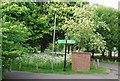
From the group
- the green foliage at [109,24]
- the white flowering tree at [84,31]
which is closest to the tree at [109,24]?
the green foliage at [109,24]

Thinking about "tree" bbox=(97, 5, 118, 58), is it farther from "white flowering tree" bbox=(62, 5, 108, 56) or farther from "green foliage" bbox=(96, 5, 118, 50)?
"white flowering tree" bbox=(62, 5, 108, 56)

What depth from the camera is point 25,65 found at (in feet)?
65.6

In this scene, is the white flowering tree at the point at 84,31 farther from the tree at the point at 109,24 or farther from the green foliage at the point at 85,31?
the tree at the point at 109,24

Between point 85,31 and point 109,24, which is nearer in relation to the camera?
point 85,31

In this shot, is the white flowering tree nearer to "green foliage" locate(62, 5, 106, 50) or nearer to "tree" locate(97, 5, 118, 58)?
"green foliage" locate(62, 5, 106, 50)

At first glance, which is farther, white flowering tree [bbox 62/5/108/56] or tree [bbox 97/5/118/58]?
tree [bbox 97/5/118/58]

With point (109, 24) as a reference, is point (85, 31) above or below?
below

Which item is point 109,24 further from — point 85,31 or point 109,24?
point 85,31

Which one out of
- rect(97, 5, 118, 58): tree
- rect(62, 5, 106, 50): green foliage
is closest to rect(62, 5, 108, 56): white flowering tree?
rect(62, 5, 106, 50): green foliage

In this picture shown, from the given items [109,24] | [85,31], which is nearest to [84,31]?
[85,31]

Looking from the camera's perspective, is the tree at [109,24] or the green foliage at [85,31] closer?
the green foliage at [85,31]

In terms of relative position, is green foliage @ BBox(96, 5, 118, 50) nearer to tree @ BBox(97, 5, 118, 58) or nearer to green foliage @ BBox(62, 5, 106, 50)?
tree @ BBox(97, 5, 118, 58)

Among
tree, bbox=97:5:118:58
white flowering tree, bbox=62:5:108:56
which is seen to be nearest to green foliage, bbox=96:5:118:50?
tree, bbox=97:5:118:58

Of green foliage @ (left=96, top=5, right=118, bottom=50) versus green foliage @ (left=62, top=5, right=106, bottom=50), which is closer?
green foliage @ (left=62, top=5, right=106, bottom=50)
